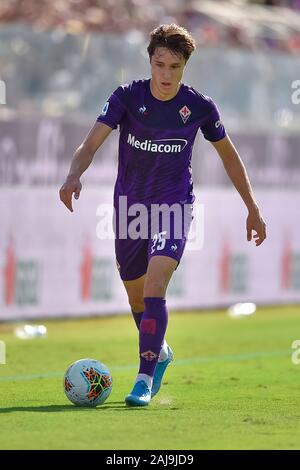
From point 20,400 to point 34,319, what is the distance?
717 centimetres

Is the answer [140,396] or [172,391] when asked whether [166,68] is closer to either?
[140,396]

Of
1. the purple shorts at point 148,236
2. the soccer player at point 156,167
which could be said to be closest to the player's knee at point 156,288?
the soccer player at point 156,167

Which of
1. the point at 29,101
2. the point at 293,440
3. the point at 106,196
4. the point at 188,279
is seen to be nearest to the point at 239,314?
the point at 188,279

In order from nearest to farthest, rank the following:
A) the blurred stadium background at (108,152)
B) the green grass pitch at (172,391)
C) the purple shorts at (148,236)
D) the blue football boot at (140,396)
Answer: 1. the green grass pitch at (172,391)
2. the blue football boot at (140,396)
3. the purple shorts at (148,236)
4. the blurred stadium background at (108,152)

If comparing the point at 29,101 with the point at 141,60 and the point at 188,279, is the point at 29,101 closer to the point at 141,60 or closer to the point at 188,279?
the point at 141,60

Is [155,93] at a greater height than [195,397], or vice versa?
[155,93]

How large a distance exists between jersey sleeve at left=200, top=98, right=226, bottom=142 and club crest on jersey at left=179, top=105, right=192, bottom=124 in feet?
0.52

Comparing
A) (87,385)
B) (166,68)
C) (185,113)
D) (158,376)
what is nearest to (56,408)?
(87,385)

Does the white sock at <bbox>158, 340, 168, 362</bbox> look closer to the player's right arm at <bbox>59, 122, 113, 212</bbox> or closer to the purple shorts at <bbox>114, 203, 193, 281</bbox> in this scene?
the purple shorts at <bbox>114, 203, 193, 281</bbox>

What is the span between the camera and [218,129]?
28.6 feet

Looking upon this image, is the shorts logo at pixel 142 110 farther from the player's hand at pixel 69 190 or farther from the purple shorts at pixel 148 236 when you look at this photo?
the player's hand at pixel 69 190

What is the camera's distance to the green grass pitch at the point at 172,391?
6719mm

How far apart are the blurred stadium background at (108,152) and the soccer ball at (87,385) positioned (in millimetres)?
6887

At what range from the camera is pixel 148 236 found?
856 cm
